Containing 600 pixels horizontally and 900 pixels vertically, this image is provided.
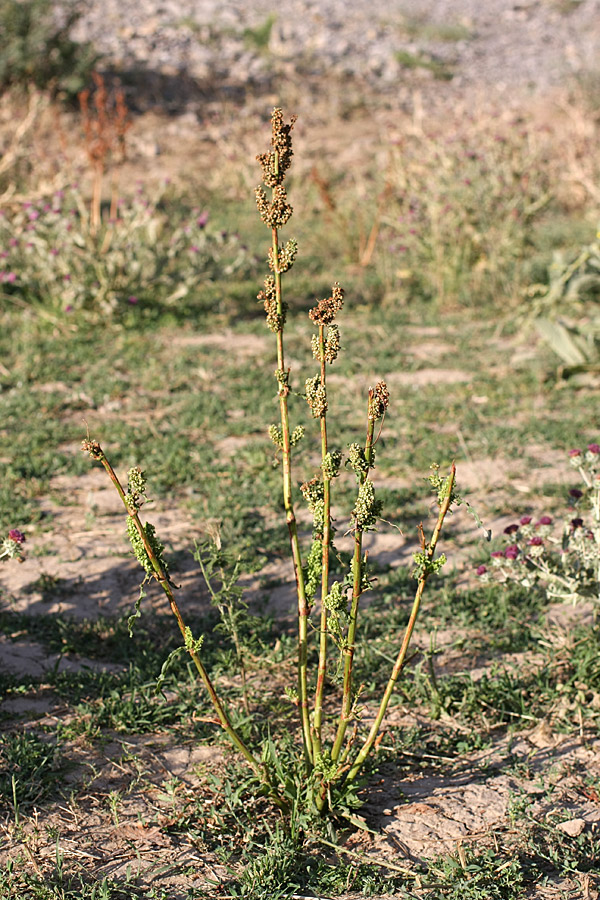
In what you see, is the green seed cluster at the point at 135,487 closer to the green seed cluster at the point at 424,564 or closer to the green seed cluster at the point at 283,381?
the green seed cluster at the point at 283,381

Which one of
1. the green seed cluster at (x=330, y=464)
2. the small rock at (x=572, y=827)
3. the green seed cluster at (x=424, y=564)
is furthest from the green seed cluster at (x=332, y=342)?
the small rock at (x=572, y=827)

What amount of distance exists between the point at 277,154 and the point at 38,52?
42.0 feet

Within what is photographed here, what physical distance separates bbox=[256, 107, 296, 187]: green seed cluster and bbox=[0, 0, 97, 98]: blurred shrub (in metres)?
11.8

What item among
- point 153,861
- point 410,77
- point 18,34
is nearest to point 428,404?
point 153,861

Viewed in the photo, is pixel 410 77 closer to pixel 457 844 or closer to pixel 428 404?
pixel 428 404

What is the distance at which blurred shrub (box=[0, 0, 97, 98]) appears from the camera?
1259 centimetres

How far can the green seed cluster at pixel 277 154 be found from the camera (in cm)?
175

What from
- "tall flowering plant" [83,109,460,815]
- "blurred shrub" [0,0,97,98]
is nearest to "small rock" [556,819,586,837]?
"tall flowering plant" [83,109,460,815]

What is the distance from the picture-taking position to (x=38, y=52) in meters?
12.9

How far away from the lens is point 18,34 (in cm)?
1297

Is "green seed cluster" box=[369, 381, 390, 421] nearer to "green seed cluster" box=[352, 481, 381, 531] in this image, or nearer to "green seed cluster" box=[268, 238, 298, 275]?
"green seed cluster" box=[352, 481, 381, 531]

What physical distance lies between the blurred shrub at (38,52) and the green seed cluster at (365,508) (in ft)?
39.7

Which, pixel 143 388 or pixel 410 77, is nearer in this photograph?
pixel 143 388

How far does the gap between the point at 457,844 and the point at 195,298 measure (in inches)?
209
